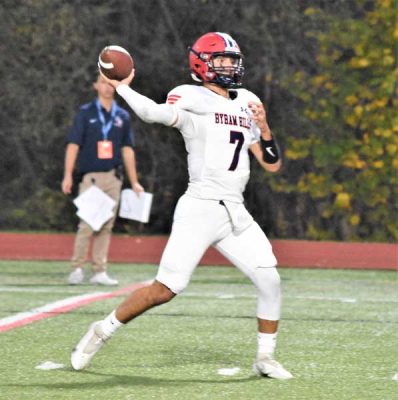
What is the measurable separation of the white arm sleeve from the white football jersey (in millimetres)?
73

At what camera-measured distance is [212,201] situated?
25.2ft

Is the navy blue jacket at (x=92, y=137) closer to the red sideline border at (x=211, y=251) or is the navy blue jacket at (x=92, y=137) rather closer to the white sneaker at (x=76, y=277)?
the white sneaker at (x=76, y=277)

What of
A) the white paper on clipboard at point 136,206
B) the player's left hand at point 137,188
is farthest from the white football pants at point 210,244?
the white paper on clipboard at point 136,206

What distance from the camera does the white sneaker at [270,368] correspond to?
7.53 meters

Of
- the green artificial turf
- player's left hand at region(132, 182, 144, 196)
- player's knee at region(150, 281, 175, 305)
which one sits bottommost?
the green artificial turf

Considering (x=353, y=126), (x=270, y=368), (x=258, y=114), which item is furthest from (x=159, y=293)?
(x=353, y=126)

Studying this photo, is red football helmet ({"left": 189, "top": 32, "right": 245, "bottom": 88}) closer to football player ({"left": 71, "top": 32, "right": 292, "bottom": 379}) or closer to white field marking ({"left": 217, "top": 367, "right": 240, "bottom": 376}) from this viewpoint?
football player ({"left": 71, "top": 32, "right": 292, "bottom": 379})

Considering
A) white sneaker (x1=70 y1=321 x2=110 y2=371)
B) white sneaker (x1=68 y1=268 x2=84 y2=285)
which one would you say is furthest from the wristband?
white sneaker (x1=68 y1=268 x2=84 y2=285)

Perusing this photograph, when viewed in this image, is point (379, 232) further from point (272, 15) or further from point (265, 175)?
point (272, 15)

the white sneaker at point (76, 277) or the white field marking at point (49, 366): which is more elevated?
the white field marking at point (49, 366)

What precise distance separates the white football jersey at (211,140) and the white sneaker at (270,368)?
866 mm

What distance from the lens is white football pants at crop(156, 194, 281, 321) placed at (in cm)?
757

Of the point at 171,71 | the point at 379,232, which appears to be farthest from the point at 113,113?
the point at 379,232

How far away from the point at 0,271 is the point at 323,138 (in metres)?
4.27
